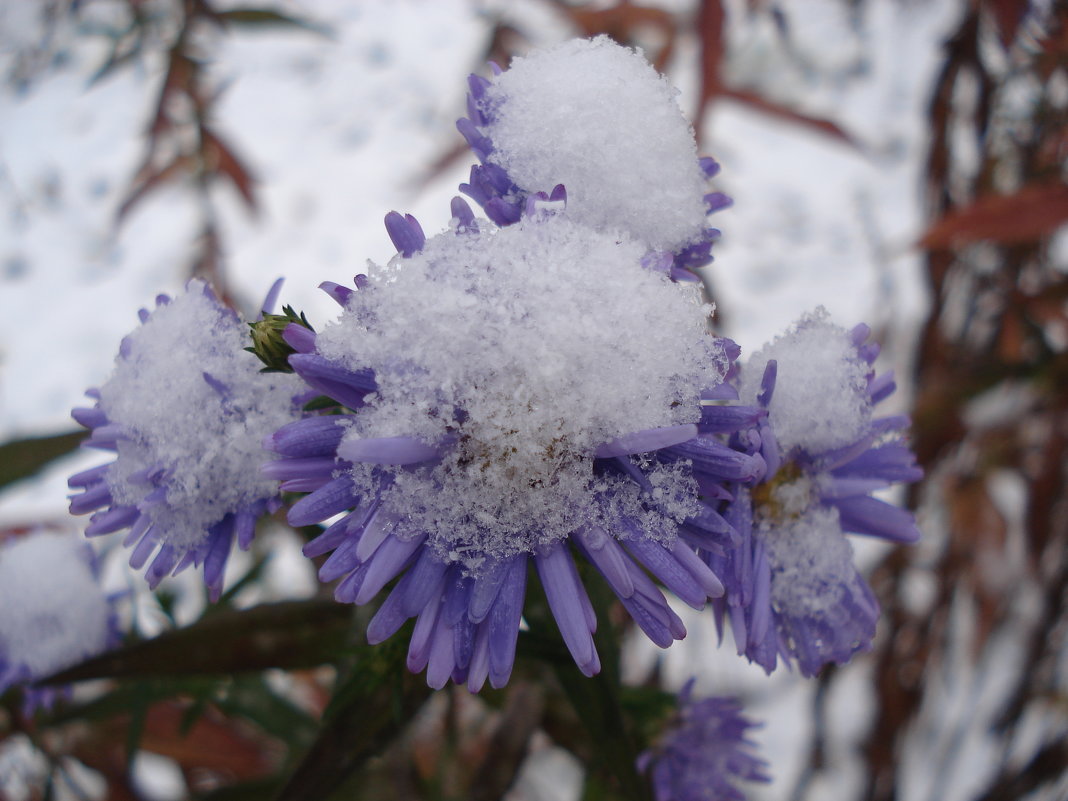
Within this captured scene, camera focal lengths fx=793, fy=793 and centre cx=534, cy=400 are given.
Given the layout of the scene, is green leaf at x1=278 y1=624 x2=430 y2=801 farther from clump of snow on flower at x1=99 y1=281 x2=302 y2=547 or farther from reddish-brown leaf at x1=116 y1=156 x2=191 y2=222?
reddish-brown leaf at x1=116 y1=156 x2=191 y2=222

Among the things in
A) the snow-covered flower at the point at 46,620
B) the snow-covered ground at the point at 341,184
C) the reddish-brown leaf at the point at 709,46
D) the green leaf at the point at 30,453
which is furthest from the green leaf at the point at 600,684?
the snow-covered ground at the point at 341,184

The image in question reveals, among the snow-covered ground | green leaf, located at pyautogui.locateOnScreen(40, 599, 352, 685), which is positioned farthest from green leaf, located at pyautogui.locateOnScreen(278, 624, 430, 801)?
the snow-covered ground

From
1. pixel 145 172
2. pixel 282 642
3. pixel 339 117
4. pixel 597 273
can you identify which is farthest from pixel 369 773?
pixel 339 117

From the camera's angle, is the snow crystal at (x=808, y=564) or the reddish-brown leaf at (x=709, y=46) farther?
the reddish-brown leaf at (x=709, y=46)

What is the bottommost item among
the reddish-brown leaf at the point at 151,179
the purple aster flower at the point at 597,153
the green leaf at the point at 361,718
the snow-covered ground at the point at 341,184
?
the green leaf at the point at 361,718

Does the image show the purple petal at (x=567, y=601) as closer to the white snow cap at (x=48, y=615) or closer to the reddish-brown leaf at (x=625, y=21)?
the white snow cap at (x=48, y=615)

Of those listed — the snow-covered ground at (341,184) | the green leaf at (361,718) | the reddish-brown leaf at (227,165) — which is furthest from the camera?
the snow-covered ground at (341,184)
